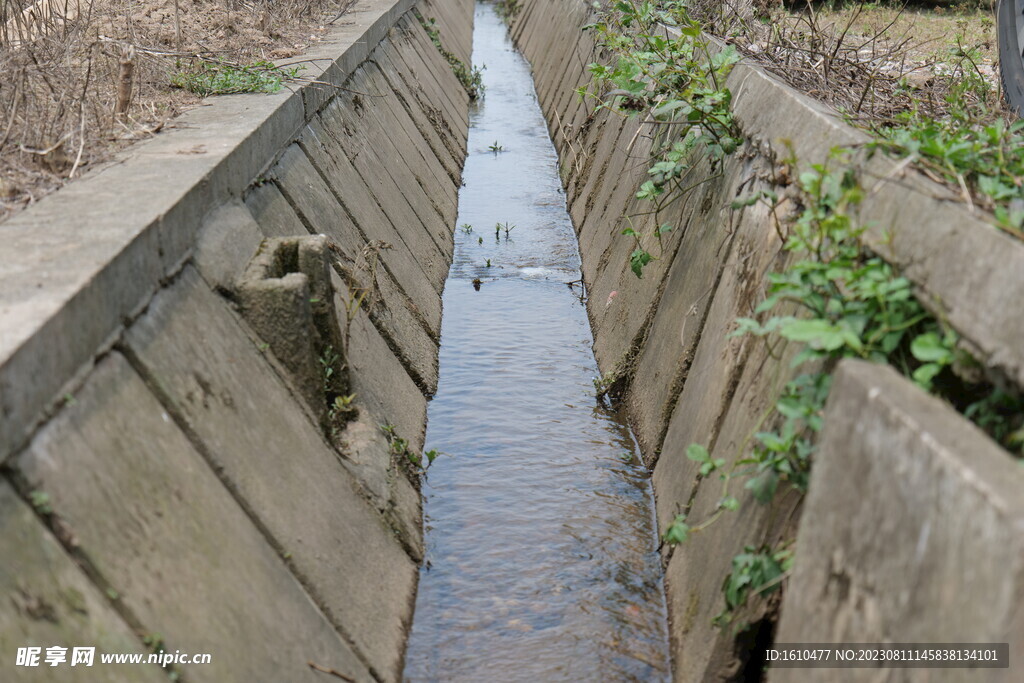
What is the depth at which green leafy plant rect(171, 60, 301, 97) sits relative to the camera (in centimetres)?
554

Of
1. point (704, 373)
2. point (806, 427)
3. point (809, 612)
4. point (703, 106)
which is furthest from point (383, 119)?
point (809, 612)

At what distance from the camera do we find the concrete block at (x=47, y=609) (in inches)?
81.2

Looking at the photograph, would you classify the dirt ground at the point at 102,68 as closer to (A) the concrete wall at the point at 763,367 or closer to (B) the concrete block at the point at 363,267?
(B) the concrete block at the point at 363,267

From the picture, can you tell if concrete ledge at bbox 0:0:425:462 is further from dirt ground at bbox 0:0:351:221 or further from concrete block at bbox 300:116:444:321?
concrete block at bbox 300:116:444:321

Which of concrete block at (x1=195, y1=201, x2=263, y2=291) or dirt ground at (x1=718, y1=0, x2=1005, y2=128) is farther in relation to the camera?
dirt ground at (x1=718, y1=0, x2=1005, y2=128)

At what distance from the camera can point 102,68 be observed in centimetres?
549

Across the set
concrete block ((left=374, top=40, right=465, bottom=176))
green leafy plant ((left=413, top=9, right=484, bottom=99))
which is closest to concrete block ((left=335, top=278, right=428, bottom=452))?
concrete block ((left=374, top=40, right=465, bottom=176))

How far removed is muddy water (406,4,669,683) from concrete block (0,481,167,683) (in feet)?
5.12

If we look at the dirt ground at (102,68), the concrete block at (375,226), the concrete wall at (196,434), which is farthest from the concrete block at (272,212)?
the concrete block at (375,226)

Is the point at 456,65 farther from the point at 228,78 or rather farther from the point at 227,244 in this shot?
the point at 227,244

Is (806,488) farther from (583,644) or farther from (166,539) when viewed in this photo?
(166,539)

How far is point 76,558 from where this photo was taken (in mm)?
2346

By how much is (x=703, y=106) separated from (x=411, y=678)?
2.98 meters

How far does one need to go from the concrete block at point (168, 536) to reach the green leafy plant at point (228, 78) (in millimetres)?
2997
